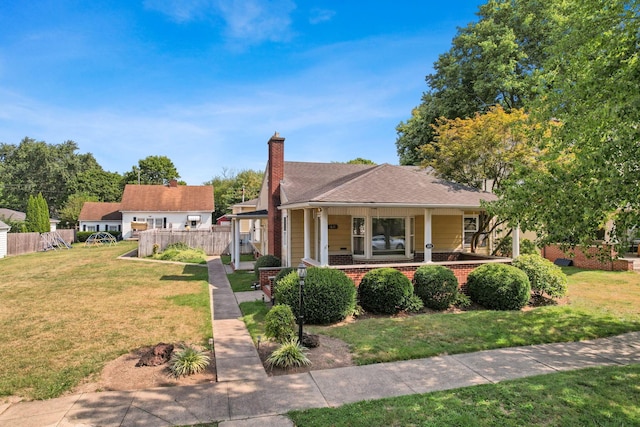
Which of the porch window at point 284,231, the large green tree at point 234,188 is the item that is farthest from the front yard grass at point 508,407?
the large green tree at point 234,188

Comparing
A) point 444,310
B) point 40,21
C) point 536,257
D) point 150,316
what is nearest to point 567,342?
point 444,310

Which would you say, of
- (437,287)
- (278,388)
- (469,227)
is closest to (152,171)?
(469,227)

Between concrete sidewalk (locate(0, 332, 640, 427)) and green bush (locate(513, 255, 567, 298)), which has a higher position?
green bush (locate(513, 255, 567, 298))

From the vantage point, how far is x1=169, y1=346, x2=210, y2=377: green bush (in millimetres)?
5770

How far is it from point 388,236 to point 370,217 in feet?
3.83

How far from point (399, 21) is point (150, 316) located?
1335 centimetres

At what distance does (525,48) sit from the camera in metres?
21.8

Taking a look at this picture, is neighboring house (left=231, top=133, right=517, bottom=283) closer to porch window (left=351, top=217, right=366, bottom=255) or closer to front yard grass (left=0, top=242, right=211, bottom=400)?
porch window (left=351, top=217, right=366, bottom=255)

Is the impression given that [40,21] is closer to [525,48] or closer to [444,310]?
[444,310]

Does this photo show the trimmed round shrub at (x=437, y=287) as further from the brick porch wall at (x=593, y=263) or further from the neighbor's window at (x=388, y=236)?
the brick porch wall at (x=593, y=263)

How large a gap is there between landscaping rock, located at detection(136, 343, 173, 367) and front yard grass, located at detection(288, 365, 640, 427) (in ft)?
9.73

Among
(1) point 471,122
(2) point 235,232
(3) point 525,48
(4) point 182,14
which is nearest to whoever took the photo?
(4) point 182,14

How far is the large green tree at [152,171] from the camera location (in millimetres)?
67119

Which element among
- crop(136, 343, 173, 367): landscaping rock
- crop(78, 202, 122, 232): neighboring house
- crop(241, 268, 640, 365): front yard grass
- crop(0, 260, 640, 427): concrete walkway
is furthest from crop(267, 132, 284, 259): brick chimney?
crop(78, 202, 122, 232): neighboring house
